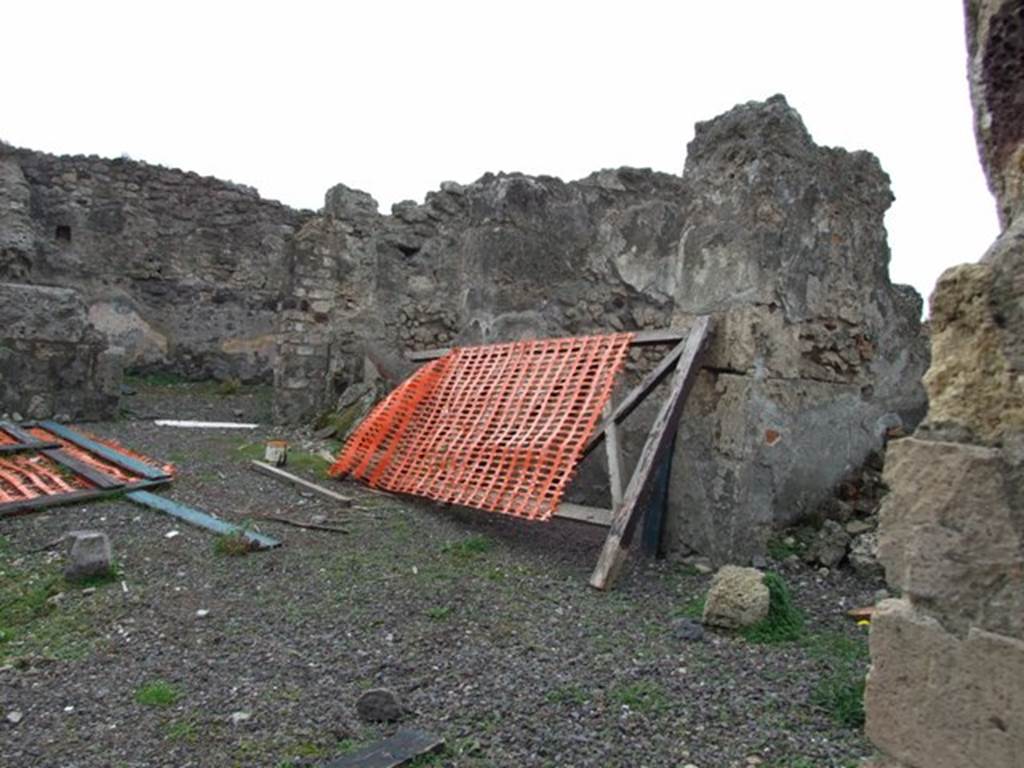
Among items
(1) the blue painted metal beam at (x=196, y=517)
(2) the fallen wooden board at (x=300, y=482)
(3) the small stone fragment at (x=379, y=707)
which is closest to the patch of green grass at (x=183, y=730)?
(3) the small stone fragment at (x=379, y=707)

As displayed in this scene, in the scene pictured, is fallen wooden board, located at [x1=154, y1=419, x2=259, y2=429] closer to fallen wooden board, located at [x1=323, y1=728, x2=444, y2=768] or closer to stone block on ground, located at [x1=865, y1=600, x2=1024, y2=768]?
fallen wooden board, located at [x1=323, y1=728, x2=444, y2=768]

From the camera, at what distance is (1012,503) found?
1307mm

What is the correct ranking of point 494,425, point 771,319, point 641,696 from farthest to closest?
point 494,425
point 771,319
point 641,696

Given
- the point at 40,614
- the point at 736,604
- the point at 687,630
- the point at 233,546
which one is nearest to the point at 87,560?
the point at 40,614

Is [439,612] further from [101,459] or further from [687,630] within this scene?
[101,459]

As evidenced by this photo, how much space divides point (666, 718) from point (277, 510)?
3533 mm

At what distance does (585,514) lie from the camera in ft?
14.3

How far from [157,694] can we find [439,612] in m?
1.19

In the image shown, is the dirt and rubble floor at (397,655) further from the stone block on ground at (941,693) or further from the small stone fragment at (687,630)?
the stone block on ground at (941,693)

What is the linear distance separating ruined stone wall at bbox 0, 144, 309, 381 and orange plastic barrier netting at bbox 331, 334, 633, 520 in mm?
7202

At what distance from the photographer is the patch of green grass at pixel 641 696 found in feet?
8.23

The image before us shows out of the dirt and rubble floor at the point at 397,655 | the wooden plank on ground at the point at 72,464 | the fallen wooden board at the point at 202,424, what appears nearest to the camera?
the dirt and rubble floor at the point at 397,655

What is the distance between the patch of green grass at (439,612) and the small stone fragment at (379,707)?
83cm

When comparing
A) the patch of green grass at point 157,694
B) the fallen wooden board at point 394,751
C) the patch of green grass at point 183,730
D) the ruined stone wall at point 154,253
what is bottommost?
the patch of green grass at point 157,694
